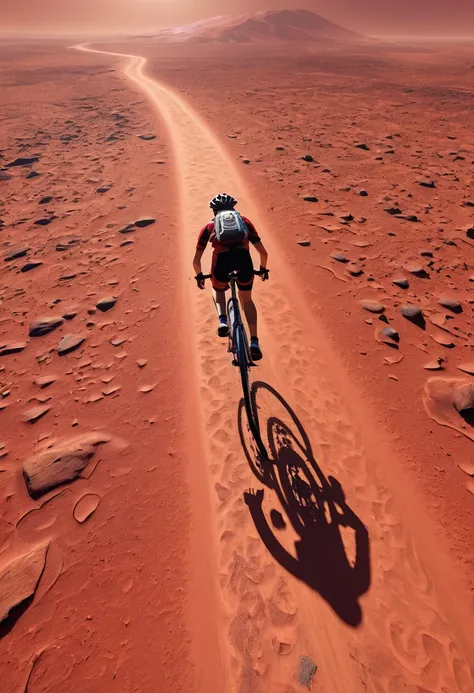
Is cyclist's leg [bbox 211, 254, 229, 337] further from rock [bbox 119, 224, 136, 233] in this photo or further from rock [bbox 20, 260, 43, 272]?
rock [bbox 119, 224, 136, 233]

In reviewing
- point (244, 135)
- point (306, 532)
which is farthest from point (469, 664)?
point (244, 135)

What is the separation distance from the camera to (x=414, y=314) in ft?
27.0

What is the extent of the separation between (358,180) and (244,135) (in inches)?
334

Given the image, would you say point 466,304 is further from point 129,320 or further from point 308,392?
point 129,320

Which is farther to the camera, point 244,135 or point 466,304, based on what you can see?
point 244,135

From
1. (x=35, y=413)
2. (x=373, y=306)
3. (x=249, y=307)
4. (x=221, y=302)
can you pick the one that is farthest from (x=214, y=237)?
(x=373, y=306)

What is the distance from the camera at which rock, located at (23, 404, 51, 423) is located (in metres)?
6.37

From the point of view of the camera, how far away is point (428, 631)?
404 centimetres

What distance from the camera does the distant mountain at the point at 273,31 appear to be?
88.8 m

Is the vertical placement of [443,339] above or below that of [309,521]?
above

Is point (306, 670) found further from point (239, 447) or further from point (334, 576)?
point (239, 447)

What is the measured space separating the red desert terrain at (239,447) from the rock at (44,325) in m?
0.04

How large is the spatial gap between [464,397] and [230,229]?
193 inches

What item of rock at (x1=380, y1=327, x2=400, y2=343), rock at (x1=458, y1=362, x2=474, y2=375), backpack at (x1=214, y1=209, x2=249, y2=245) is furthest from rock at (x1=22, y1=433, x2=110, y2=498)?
rock at (x1=458, y1=362, x2=474, y2=375)
